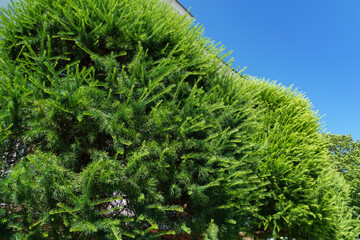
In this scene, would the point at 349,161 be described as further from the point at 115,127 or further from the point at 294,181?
the point at 115,127

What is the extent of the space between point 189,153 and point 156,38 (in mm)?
1938

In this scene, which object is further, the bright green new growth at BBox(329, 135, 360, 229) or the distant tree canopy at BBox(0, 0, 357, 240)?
the bright green new growth at BBox(329, 135, 360, 229)

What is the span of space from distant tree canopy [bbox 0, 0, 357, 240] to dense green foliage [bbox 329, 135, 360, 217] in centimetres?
512

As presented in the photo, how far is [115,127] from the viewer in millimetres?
2826

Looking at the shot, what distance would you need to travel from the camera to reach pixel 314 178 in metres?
6.15

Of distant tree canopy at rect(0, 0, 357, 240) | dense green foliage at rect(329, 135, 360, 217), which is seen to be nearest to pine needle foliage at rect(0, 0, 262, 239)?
distant tree canopy at rect(0, 0, 357, 240)

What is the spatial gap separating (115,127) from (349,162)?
80.6 feet

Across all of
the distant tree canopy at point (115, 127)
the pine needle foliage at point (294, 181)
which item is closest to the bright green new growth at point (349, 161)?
the pine needle foliage at point (294, 181)

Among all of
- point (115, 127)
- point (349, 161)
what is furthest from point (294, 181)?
point (349, 161)

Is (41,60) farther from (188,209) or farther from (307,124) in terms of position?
(307,124)

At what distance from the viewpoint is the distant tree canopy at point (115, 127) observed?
2561mm

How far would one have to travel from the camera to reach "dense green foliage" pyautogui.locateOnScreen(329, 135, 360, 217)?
48.9ft

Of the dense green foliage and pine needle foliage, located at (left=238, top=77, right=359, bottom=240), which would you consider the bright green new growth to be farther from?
pine needle foliage, located at (left=238, top=77, right=359, bottom=240)

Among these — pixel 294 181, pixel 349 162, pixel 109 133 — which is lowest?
pixel 109 133
